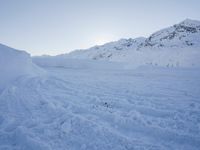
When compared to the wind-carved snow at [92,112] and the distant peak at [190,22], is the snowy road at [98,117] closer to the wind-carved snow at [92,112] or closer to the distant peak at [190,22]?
the wind-carved snow at [92,112]

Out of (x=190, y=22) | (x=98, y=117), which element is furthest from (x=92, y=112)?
(x=190, y=22)

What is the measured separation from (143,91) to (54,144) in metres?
4.78

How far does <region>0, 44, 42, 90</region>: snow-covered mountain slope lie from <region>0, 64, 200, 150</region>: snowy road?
1.86 feet

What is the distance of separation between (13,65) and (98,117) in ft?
18.2

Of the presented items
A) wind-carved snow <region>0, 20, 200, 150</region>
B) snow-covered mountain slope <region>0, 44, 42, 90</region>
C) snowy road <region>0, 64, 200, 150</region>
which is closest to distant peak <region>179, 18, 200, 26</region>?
wind-carved snow <region>0, 20, 200, 150</region>

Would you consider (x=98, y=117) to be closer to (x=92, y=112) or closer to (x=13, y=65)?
(x=92, y=112)

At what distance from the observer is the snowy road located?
15.0 ft

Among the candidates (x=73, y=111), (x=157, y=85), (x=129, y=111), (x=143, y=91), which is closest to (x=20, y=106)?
(x=73, y=111)

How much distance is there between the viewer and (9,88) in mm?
8180

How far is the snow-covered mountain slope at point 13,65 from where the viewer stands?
9.23 meters

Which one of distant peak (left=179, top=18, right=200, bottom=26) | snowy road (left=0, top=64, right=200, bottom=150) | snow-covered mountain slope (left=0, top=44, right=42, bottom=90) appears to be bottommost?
snowy road (left=0, top=64, right=200, bottom=150)

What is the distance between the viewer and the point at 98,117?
5.86m

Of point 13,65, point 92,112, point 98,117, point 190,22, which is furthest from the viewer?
point 190,22

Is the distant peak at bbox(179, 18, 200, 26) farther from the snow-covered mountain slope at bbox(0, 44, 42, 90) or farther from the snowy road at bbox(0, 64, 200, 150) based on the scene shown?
the snowy road at bbox(0, 64, 200, 150)
